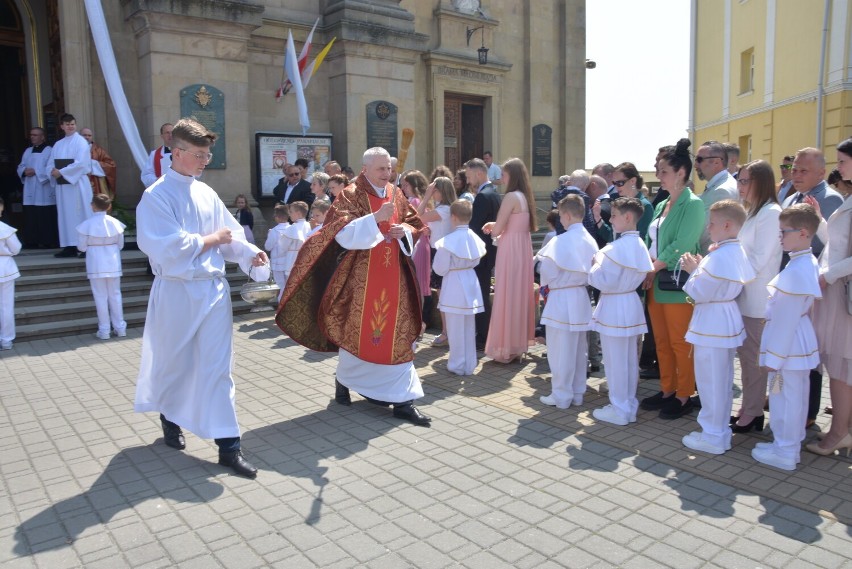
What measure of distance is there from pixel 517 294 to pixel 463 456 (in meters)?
2.61

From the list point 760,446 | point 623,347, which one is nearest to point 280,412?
point 623,347

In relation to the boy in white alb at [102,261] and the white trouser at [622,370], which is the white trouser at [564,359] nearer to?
the white trouser at [622,370]

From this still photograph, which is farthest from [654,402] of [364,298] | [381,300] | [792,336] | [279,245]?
[279,245]

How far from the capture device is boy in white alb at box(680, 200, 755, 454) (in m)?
4.60

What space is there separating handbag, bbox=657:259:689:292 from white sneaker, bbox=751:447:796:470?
133cm

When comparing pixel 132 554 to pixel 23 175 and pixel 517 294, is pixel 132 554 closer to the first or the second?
pixel 517 294

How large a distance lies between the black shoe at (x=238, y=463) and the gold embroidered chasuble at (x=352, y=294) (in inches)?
50.4

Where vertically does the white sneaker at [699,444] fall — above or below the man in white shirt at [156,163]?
below

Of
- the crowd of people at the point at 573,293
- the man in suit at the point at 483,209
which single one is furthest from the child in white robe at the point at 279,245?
the crowd of people at the point at 573,293

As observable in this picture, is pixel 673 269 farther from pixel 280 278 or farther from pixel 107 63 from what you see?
pixel 107 63

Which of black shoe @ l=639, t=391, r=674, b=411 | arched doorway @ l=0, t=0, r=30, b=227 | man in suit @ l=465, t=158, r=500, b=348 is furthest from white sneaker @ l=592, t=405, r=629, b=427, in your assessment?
arched doorway @ l=0, t=0, r=30, b=227

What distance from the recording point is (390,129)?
14.4m

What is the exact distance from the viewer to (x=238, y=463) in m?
4.41

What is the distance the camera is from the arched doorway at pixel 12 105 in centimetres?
1322
